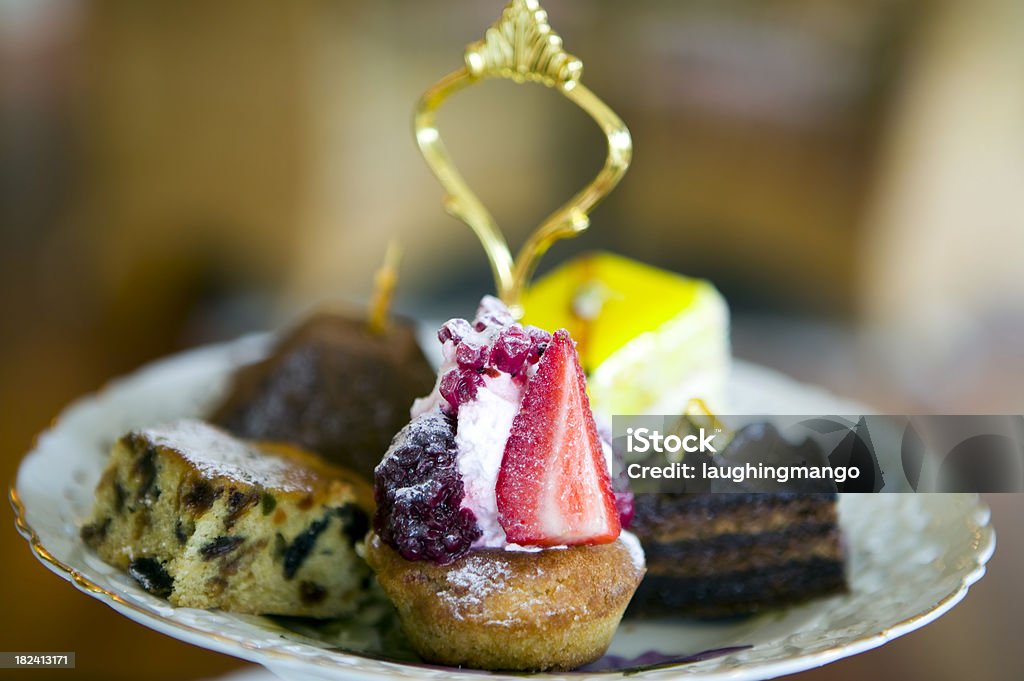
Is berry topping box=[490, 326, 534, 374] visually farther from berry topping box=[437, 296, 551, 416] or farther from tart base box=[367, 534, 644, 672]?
tart base box=[367, 534, 644, 672]

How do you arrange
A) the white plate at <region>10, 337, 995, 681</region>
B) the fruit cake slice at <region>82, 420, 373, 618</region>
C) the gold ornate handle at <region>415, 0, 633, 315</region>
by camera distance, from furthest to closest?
1. the gold ornate handle at <region>415, 0, 633, 315</region>
2. the fruit cake slice at <region>82, 420, 373, 618</region>
3. the white plate at <region>10, 337, 995, 681</region>

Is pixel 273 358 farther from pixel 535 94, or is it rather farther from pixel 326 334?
pixel 535 94

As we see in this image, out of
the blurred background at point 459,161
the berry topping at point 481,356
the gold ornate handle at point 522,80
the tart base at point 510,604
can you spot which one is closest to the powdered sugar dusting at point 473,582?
the tart base at point 510,604

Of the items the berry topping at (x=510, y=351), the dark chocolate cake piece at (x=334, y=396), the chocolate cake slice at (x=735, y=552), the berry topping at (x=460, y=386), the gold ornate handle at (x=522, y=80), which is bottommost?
the chocolate cake slice at (x=735, y=552)

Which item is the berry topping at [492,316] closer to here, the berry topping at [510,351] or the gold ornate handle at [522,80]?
the berry topping at [510,351]

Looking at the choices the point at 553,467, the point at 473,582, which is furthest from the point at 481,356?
the point at 473,582

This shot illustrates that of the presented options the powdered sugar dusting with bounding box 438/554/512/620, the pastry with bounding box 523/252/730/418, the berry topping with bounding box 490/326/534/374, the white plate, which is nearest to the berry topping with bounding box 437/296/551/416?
the berry topping with bounding box 490/326/534/374

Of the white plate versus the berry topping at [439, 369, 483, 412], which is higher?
the berry topping at [439, 369, 483, 412]
